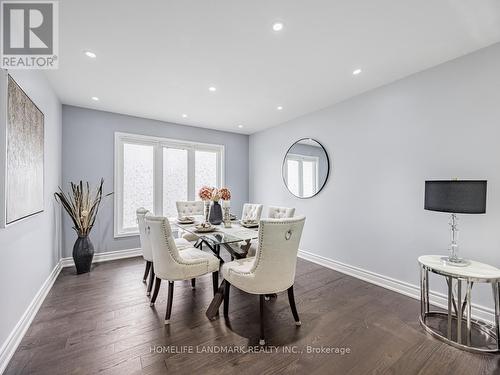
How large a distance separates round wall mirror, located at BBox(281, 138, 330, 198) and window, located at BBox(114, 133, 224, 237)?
1802 millimetres

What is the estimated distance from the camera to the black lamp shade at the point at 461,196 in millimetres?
1751

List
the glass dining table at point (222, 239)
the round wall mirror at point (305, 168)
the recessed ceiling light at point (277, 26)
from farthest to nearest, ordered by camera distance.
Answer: the round wall mirror at point (305, 168) → the glass dining table at point (222, 239) → the recessed ceiling light at point (277, 26)

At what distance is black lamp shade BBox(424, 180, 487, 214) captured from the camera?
68.9 inches

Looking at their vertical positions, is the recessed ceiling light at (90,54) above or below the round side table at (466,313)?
above

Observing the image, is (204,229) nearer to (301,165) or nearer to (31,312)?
(31,312)

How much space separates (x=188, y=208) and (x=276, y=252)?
2542 millimetres

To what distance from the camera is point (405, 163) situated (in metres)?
2.68

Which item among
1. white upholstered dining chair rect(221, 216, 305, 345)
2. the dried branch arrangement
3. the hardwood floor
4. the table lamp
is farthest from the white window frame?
the dried branch arrangement

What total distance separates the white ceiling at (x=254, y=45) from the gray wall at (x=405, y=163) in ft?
0.86

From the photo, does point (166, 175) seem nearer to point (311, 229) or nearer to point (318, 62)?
point (311, 229)

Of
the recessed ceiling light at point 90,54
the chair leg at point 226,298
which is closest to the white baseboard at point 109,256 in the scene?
the chair leg at point 226,298

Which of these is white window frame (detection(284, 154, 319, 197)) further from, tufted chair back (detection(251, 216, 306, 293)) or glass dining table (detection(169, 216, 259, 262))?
tufted chair back (detection(251, 216, 306, 293))

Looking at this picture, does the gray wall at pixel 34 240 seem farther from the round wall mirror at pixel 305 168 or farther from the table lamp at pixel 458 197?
the round wall mirror at pixel 305 168

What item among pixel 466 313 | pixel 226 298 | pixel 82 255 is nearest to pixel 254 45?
pixel 226 298
